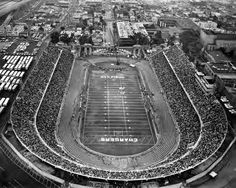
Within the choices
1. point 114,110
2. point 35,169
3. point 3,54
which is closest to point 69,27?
point 3,54

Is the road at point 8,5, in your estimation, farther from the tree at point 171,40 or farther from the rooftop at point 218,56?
the rooftop at point 218,56

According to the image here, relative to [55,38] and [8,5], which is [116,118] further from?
[8,5]

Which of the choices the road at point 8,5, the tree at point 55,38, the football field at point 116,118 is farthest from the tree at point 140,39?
the road at point 8,5

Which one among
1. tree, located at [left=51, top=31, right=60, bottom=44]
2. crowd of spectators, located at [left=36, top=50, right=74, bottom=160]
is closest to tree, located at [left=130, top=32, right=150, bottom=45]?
tree, located at [left=51, top=31, right=60, bottom=44]

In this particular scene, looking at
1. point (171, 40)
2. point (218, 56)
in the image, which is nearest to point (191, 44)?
point (171, 40)

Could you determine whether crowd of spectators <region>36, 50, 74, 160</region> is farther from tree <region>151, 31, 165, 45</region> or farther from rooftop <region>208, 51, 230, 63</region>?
rooftop <region>208, 51, 230, 63</region>
